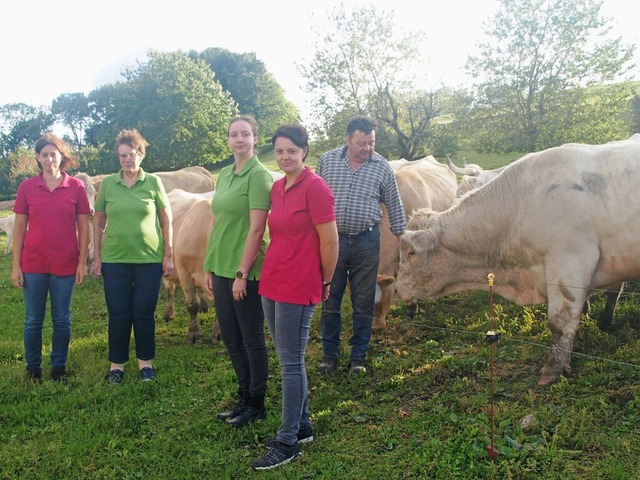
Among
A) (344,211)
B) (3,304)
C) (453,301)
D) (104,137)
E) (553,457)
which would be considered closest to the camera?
(553,457)

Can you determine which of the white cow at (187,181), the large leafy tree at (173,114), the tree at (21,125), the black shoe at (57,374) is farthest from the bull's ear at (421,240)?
the tree at (21,125)

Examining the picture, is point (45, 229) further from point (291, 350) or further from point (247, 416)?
point (291, 350)

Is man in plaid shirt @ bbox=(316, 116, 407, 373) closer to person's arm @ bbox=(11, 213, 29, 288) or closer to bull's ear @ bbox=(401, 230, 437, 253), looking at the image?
bull's ear @ bbox=(401, 230, 437, 253)

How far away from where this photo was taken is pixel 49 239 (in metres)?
4.96

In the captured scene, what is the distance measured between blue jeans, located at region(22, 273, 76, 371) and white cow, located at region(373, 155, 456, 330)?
341 cm

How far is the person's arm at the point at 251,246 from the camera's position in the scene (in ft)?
12.1

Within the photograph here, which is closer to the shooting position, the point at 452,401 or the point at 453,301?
the point at 452,401

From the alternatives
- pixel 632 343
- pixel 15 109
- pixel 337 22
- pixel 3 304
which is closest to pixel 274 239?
pixel 632 343

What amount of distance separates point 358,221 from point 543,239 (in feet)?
5.55

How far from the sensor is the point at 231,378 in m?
5.23

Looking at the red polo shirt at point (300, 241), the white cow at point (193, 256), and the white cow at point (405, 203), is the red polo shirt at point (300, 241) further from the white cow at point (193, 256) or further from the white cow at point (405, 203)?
the white cow at point (193, 256)

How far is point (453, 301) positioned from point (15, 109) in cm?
8135

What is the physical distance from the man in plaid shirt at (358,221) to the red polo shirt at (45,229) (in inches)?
100

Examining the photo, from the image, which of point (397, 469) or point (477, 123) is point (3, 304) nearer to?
point (397, 469)
